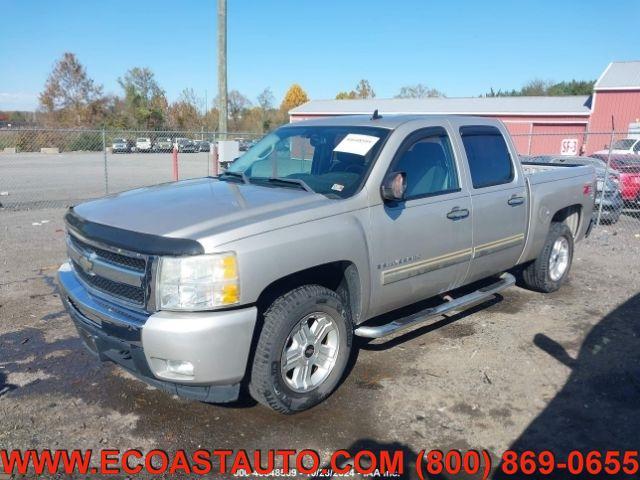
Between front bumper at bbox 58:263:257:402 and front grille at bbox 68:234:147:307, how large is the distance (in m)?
0.08

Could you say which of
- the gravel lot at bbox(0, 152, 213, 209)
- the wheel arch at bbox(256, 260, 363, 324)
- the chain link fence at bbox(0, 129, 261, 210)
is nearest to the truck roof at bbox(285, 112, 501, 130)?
the wheel arch at bbox(256, 260, 363, 324)

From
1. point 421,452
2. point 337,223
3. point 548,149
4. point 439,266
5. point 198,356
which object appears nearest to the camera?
point 198,356

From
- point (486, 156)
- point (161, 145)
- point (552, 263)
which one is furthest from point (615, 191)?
point (161, 145)

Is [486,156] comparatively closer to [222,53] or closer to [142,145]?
[222,53]

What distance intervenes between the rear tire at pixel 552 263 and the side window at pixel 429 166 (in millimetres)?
2060

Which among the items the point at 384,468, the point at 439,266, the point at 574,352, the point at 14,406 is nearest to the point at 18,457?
the point at 14,406

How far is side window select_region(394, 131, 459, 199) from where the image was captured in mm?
4066

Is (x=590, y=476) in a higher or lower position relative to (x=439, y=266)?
lower

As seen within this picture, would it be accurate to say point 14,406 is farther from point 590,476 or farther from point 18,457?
point 590,476

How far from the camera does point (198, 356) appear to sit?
288 centimetres

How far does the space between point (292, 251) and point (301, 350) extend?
0.71 meters

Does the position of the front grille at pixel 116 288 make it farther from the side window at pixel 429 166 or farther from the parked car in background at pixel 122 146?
the parked car in background at pixel 122 146

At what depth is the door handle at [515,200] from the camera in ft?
16.1

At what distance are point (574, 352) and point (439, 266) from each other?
1510 mm
